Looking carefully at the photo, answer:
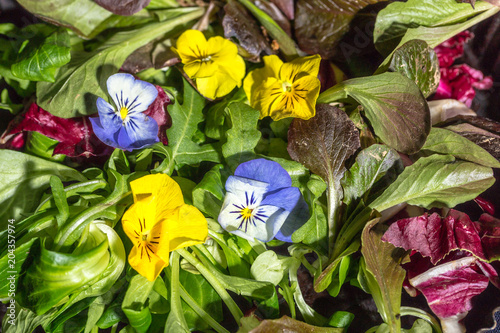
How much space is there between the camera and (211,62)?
589mm

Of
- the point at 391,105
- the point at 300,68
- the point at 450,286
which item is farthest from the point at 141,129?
the point at 450,286

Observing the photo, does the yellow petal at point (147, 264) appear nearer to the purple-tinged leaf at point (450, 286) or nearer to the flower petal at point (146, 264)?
the flower petal at point (146, 264)

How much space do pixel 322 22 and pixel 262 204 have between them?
0.32m

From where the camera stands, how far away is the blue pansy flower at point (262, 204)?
49cm

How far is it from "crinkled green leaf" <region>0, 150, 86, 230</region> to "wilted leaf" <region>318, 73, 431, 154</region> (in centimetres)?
41

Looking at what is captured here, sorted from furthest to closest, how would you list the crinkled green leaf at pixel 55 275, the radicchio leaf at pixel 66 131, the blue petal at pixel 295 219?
the radicchio leaf at pixel 66 131
the blue petal at pixel 295 219
the crinkled green leaf at pixel 55 275

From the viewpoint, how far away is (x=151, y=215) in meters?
0.46

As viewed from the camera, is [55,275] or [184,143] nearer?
[55,275]

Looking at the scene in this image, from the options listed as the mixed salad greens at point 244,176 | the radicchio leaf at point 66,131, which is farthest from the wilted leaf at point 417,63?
the radicchio leaf at point 66,131

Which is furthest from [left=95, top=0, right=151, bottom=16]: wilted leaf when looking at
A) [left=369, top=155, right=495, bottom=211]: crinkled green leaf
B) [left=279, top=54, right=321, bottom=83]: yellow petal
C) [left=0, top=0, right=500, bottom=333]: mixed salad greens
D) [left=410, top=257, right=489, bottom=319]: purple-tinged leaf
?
[left=410, top=257, right=489, bottom=319]: purple-tinged leaf

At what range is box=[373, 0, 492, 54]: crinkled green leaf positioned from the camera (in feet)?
1.98

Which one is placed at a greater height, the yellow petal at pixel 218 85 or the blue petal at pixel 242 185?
the yellow petal at pixel 218 85

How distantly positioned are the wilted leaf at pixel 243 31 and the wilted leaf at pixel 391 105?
0.50 ft

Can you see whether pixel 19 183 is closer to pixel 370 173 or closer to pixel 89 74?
pixel 89 74
